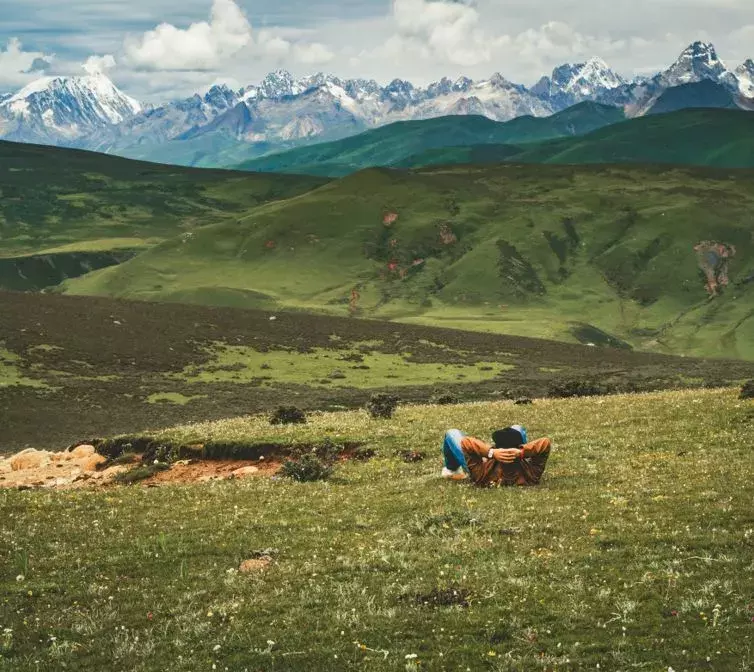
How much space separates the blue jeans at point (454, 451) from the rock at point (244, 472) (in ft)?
33.3

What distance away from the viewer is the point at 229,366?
395ft

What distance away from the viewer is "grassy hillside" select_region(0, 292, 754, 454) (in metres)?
91.2

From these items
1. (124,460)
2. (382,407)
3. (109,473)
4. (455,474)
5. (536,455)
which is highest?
(536,455)

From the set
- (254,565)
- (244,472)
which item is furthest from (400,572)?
(244,472)

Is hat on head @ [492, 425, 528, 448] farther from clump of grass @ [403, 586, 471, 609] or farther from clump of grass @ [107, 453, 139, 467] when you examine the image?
clump of grass @ [107, 453, 139, 467]

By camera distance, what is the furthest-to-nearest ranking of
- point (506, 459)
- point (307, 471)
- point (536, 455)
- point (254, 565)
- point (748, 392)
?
point (748, 392) < point (307, 471) < point (506, 459) < point (536, 455) < point (254, 565)

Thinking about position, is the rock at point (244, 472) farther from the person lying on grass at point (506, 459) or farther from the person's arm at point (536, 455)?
the person's arm at point (536, 455)

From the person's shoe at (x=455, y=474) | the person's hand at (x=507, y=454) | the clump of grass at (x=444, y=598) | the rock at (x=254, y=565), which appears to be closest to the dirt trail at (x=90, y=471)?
the person's shoe at (x=455, y=474)

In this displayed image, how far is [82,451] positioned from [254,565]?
30.6 m

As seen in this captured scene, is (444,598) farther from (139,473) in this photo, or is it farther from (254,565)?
(139,473)

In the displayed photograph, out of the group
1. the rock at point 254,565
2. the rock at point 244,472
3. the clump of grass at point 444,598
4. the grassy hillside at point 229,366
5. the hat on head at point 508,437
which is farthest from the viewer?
the grassy hillside at point 229,366

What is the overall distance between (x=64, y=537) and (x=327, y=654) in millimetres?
11182

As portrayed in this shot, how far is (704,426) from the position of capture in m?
33.8

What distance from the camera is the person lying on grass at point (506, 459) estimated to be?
87.1ft
